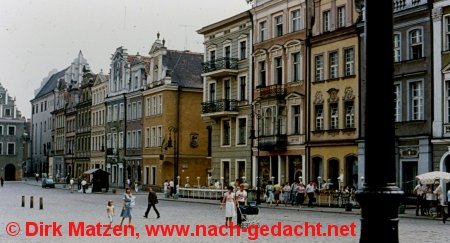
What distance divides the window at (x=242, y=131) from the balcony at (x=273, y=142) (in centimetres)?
411

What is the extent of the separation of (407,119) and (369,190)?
115 ft

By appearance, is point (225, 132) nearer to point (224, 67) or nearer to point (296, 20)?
point (224, 67)

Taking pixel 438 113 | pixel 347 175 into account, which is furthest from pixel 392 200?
pixel 347 175

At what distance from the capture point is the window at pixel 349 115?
137 feet

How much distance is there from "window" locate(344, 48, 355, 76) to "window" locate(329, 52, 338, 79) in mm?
1048

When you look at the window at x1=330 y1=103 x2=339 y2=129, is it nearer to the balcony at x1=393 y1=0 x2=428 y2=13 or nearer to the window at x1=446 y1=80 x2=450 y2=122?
the balcony at x1=393 y1=0 x2=428 y2=13

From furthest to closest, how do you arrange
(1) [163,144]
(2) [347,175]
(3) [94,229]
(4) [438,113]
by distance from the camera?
1. (1) [163,144]
2. (2) [347,175]
3. (4) [438,113]
4. (3) [94,229]

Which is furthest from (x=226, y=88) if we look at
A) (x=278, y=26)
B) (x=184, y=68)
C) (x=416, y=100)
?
(x=416, y=100)

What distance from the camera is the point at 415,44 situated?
37.5 meters

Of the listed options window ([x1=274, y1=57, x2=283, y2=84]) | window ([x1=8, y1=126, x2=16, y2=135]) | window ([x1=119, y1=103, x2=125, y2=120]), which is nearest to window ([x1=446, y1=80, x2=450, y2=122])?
window ([x1=274, y1=57, x2=283, y2=84])

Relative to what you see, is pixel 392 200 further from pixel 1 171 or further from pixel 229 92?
pixel 1 171

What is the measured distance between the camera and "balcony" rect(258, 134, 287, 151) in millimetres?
47656

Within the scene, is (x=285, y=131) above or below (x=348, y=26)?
below

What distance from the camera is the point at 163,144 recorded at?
66.4 m
